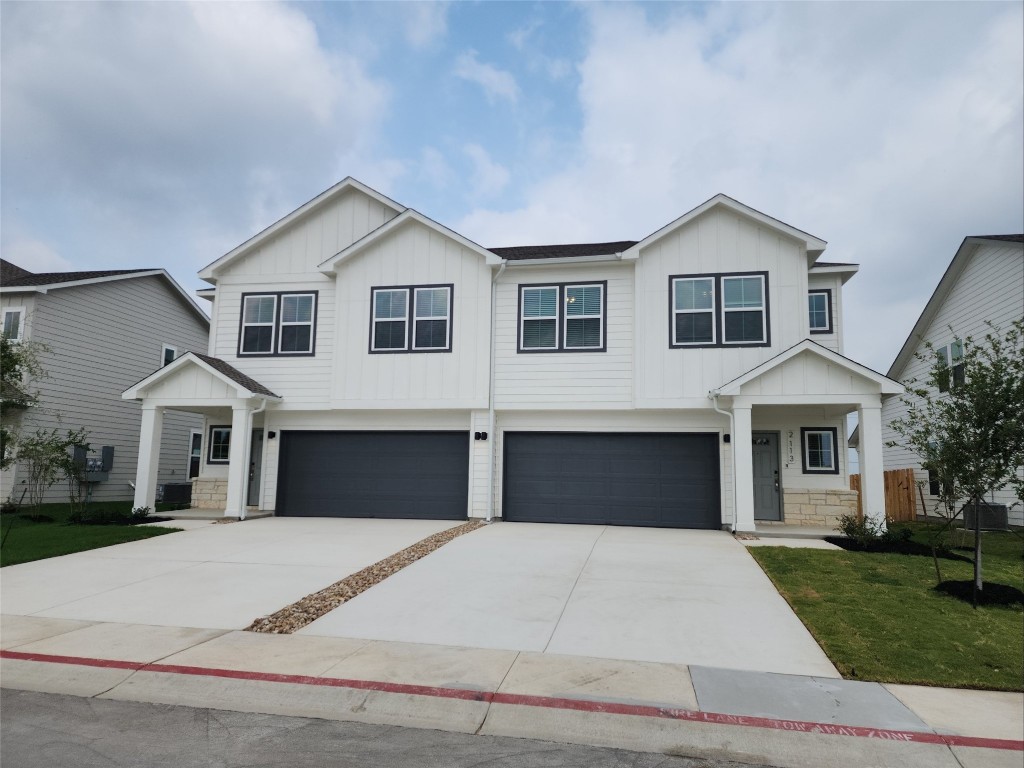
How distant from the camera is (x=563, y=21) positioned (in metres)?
14.1

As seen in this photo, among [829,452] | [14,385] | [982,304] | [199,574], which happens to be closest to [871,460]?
[829,452]

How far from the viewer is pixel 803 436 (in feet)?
47.5

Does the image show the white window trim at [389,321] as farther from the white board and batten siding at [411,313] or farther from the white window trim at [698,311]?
the white window trim at [698,311]

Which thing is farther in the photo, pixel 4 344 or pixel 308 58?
pixel 308 58

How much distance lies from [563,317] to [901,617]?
9512mm

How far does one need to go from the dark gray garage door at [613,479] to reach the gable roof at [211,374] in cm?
616

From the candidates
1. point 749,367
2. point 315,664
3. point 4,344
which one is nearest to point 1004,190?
point 749,367

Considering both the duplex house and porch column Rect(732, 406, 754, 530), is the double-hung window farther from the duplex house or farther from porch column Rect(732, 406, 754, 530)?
porch column Rect(732, 406, 754, 530)

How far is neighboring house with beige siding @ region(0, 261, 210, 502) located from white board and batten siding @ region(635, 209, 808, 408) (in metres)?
15.5

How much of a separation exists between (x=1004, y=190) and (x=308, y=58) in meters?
21.7

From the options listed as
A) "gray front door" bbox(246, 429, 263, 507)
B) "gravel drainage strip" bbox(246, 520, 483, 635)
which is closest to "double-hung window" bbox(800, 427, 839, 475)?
"gravel drainage strip" bbox(246, 520, 483, 635)

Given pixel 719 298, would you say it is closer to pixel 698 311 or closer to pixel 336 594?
pixel 698 311

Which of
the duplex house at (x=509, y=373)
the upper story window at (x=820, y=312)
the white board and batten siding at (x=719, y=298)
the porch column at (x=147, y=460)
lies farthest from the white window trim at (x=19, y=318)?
the upper story window at (x=820, y=312)

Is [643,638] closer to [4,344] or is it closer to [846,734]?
[846,734]
